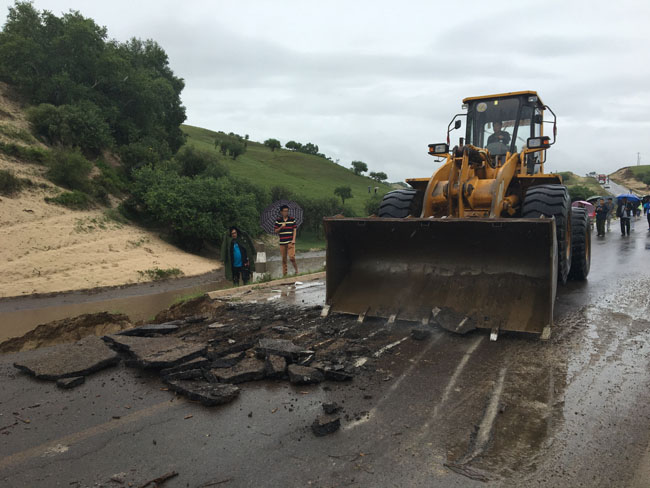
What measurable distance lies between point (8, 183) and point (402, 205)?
19.5 m

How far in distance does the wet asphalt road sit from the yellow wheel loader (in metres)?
0.91

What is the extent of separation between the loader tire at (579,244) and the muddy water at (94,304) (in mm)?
8799

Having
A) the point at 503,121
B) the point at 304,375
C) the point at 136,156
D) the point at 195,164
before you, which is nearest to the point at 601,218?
the point at 503,121

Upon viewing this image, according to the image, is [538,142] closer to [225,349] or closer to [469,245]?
Result: [469,245]

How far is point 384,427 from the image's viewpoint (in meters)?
3.65

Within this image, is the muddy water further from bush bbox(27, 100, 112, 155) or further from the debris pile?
bush bbox(27, 100, 112, 155)

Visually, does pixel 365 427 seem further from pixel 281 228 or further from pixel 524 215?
pixel 281 228

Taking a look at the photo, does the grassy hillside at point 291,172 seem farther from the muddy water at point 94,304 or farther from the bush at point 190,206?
the muddy water at point 94,304

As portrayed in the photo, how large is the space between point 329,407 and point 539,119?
7.20m

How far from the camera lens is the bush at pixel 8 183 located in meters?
20.4

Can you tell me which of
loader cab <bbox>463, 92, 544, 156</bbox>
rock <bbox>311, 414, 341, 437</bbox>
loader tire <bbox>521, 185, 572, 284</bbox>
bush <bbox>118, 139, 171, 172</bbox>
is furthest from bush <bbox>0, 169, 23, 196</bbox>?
rock <bbox>311, 414, 341, 437</bbox>

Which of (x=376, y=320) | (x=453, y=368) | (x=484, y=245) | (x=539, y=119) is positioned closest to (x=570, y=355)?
(x=453, y=368)

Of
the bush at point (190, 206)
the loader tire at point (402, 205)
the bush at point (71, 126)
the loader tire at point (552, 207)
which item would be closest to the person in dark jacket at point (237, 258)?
the loader tire at point (402, 205)

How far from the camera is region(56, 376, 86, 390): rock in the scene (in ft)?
15.0
